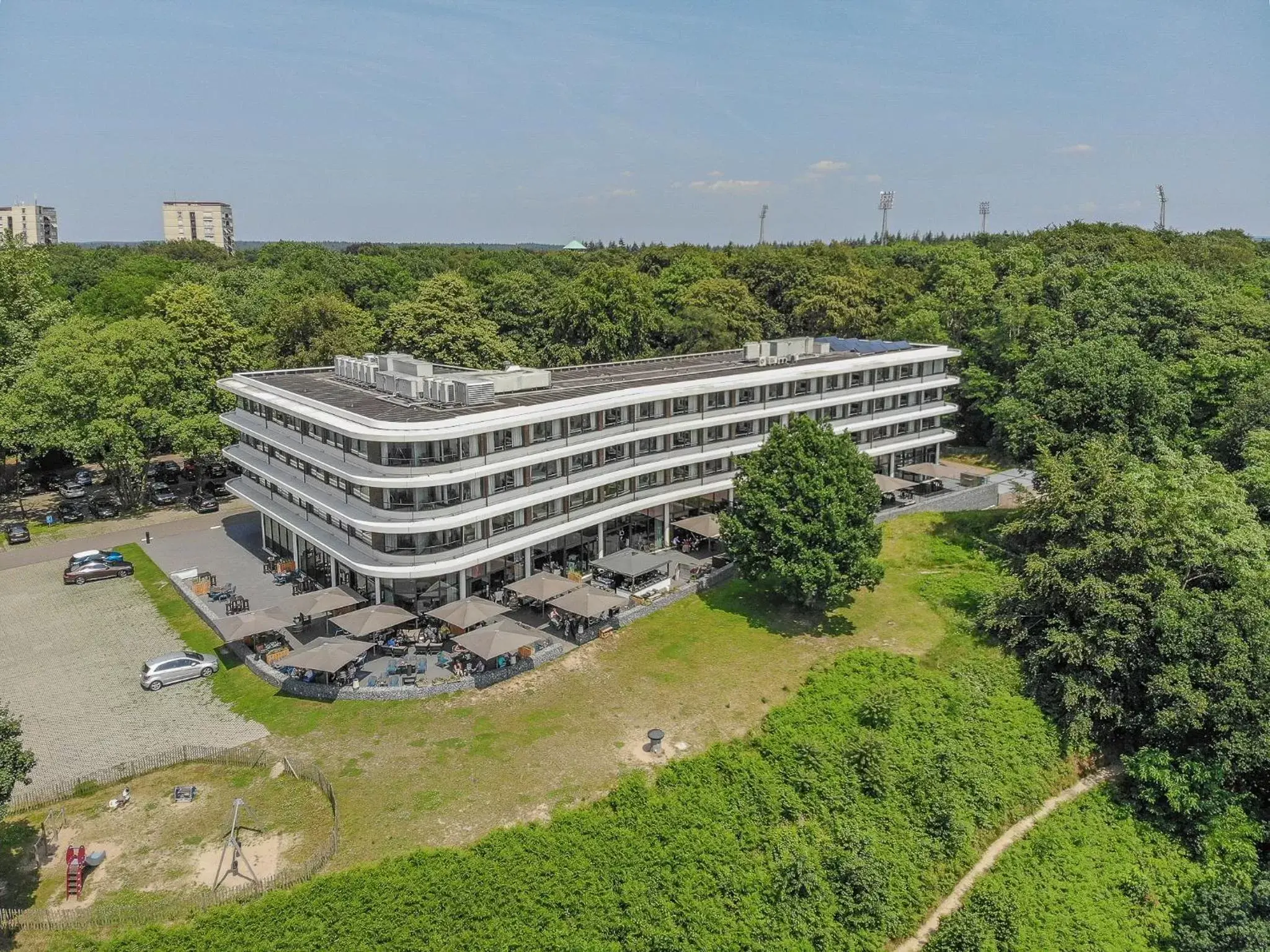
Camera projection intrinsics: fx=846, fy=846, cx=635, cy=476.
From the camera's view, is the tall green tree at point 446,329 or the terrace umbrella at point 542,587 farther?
the tall green tree at point 446,329

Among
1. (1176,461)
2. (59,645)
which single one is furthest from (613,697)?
(1176,461)

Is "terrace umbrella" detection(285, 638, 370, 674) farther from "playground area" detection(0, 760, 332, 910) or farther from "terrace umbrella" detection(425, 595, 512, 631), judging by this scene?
"playground area" detection(0, 760, 332, 910)

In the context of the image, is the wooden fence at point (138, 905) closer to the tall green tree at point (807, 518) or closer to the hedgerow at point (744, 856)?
the hedgerow at point (744, 856)

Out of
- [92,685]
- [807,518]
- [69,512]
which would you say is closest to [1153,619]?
[807,518]

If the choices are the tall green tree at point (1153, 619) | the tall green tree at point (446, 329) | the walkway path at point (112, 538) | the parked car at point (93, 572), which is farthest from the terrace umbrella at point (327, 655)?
the tall green tree at point (446, 329)

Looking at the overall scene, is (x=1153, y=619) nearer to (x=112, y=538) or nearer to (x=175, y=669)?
(x=175, y=669)
